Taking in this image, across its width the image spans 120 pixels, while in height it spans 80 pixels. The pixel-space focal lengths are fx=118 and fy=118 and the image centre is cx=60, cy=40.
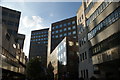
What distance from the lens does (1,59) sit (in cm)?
2969

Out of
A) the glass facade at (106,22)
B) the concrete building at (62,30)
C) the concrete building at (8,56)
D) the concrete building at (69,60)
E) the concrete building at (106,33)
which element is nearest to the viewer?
the concrete building at (106,33)

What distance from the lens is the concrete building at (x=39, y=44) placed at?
116 metres

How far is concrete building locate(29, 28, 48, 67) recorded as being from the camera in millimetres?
115713

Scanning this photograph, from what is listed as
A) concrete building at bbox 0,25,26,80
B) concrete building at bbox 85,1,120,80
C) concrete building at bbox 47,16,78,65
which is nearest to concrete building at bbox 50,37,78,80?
concrete building at bbox 0,25,26,80

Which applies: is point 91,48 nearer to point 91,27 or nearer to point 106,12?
point 91,27

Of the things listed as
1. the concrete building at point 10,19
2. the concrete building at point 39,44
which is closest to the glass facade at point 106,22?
the concrete building at point 10,19

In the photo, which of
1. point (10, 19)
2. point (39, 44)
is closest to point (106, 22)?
point (10, 19)

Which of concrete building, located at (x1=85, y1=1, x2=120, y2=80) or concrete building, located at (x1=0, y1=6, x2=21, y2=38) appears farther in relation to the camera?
concrete building, located at (x1=0, y1=6, x2=21, y2=38)

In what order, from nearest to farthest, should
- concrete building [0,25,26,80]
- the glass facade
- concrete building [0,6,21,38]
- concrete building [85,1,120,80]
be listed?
concrete building [85,1,120,80], the glass facade, concrete building [0,25,26,80], concrete building [0,6,21,38]

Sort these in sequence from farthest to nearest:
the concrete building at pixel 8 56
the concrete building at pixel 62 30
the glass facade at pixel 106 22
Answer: the concrete building at pixel 62 30, the concrete building at pixel 8 56, the glass facade at pixel 106 22

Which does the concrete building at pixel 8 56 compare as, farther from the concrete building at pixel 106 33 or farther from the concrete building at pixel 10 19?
the concrete building at pixel 106 33

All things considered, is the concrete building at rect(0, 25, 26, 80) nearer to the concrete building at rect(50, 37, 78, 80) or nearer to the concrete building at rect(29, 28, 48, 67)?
the concrete building at rect(50, 37, 78, 80)

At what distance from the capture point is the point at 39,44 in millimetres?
117500

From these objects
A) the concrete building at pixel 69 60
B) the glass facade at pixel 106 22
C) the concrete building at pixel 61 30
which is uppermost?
the concrete building at pixel 61 30
